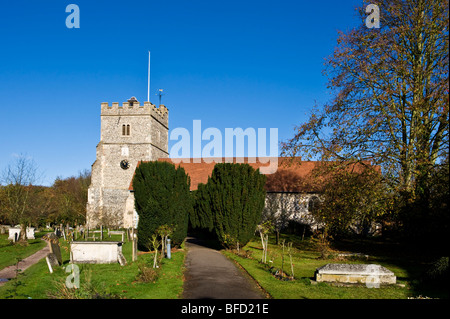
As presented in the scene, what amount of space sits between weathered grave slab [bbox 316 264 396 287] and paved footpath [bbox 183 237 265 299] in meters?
2.21

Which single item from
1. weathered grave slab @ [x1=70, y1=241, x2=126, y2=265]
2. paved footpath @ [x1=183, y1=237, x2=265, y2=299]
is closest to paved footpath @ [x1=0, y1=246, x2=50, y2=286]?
weathered grave slab @ [x1=70, y1=241, x2=126, y2=265]

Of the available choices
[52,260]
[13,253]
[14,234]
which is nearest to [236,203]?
[52,260]

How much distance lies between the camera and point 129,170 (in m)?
40.4

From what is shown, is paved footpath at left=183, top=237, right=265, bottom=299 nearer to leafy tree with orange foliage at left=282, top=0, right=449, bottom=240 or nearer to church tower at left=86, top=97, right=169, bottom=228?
leafy tree with orange foliage at left=282, top=0, right=449, bottom=240

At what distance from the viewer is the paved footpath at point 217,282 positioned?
9422 mm

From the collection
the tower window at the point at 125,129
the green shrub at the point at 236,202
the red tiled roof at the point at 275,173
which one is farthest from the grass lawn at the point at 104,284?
the tower window at the point at 125,129

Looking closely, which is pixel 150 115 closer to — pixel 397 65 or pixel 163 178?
pixel 163 178

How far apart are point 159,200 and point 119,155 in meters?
22.4

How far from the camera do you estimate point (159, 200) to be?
65.5ft

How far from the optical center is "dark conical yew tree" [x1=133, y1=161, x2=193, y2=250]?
1953cm

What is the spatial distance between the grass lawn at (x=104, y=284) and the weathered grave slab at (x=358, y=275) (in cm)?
438

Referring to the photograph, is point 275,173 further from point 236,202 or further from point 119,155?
→ point 236,202

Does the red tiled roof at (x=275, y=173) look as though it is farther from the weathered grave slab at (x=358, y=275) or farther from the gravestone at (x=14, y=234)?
the weathered grave slab at (x=358, y=275)
